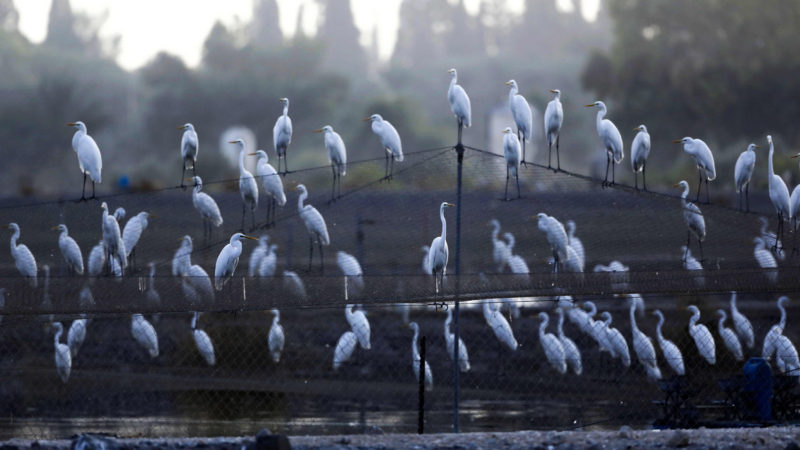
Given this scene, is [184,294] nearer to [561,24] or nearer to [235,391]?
[235,391]

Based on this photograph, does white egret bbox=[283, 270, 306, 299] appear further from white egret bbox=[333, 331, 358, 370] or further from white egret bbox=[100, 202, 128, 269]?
white egret bbox=[333, 331, 358, 370]

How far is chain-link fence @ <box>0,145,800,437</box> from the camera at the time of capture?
7461 millimetres

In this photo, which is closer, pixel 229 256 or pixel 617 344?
pixel 229 256

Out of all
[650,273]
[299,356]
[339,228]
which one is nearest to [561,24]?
[339,228]

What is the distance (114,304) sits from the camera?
23.3 feet

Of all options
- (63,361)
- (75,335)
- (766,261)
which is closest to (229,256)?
(63,361)

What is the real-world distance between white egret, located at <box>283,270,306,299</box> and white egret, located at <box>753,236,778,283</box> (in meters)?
2.84

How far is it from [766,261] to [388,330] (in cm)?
493

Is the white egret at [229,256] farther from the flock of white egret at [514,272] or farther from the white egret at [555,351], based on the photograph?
the white egret at [555,351]

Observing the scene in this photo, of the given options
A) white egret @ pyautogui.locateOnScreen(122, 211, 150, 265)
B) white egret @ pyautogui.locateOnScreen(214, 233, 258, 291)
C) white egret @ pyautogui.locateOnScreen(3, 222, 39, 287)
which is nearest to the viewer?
white egret @ pyautogui.locateOnScreen(214, 233, 258, 291)

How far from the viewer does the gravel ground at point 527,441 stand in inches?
250

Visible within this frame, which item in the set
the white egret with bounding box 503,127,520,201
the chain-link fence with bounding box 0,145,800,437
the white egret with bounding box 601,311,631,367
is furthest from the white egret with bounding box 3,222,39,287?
the white egret with bounding box 601,311,631,367

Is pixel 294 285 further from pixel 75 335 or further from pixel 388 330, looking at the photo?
pixel 388 330

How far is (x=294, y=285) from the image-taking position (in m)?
8.29
